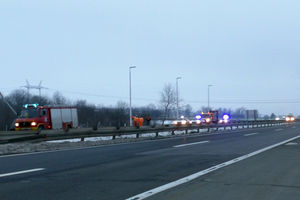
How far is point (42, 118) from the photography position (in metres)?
33.4

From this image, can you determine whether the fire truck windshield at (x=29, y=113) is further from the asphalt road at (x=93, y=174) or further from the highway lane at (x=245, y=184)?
the highway lane at (x=245, y=184)

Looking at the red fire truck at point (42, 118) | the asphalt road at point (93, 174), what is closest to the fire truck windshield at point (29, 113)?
the red fire truck at point (42, 118)

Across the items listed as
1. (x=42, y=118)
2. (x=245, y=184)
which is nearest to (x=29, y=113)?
(x=42, y=118)

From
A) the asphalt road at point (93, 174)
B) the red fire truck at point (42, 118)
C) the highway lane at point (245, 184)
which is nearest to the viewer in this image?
the highway lane at point (245, 184)

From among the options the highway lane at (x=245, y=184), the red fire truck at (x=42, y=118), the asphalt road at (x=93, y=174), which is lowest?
the highway lane at (x=245, y=184)

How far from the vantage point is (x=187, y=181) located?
873 cm

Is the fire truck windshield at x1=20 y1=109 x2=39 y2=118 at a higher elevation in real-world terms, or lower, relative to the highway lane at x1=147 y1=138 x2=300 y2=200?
higher

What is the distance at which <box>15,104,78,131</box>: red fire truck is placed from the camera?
32438mm

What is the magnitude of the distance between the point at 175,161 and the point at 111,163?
2200mm

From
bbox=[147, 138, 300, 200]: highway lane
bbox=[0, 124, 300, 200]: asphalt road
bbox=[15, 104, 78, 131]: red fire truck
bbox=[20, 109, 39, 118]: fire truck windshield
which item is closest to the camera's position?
bbox=[147, 138, 300, 200]: highway lane

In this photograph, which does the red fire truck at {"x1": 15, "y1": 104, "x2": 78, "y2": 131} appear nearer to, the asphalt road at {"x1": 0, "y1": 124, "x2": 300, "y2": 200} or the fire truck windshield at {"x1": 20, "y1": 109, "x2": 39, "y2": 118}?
the fire truck windshield at {"x1": 20, "y1": 109, "x2": 39, "y2": 118}

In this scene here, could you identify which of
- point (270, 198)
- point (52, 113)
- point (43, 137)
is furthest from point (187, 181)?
point (52, 113)

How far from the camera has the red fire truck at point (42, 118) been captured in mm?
32438

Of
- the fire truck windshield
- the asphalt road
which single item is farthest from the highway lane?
the fire truck windshield
